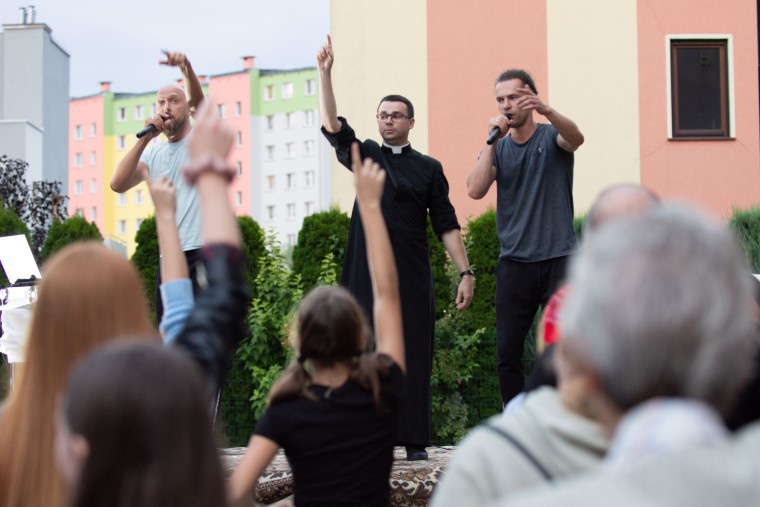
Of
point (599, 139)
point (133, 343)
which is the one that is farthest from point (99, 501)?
point (599, 139)

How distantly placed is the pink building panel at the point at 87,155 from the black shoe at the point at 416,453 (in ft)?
317

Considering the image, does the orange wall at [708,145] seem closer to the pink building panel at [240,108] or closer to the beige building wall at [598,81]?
the beige building wall at [598,81]

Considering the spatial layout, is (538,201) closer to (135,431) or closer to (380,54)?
(135,431)

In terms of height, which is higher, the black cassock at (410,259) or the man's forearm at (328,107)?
the man's forearm at (328,107)

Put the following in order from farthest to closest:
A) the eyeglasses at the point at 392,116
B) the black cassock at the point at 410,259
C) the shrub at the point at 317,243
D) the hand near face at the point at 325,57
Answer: the shrub at the point at 317,243 → the eyeglasses at the point at 392,116 → the black cassock at the point at 410,259 → the hand near face at the point at 325,57

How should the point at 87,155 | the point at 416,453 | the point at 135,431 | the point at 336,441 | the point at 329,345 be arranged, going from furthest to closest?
the point at 87,155 → the point at 416,453 → the point at 329,345 → the point at 336,441 → the point at 135,431

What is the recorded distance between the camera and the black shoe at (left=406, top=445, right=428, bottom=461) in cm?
560

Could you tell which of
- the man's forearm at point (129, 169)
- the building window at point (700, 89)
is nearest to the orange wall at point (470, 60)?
the building window at point (700, 89)

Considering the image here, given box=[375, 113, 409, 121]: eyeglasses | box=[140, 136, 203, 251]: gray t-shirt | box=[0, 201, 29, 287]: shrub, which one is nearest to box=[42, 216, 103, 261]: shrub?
box=[0, 201, 29, 287]: shrub

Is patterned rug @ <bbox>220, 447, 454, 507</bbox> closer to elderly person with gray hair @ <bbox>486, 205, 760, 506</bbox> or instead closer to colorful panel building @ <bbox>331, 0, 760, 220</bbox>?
elderly person with gray hair @ <bbox>486, 205, 760, 506</bbox>

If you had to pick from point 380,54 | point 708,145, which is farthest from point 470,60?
point 708,145

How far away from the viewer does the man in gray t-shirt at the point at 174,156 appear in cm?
525

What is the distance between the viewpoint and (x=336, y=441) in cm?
277

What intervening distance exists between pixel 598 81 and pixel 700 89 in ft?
4.91
